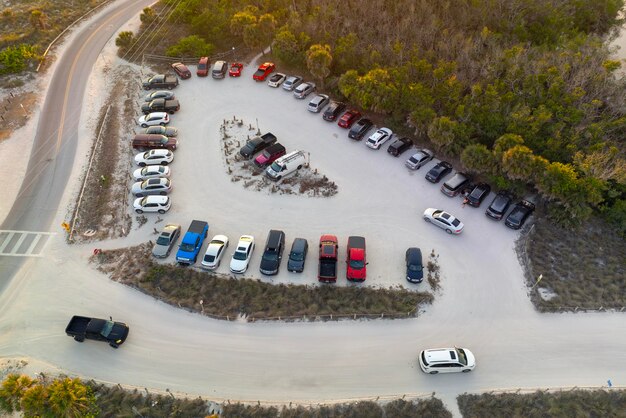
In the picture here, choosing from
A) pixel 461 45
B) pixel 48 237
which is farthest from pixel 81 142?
pixel 461 45

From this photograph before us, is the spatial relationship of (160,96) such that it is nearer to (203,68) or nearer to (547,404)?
(203,68)

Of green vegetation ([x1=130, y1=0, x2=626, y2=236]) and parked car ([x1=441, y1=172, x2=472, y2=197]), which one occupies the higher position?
green vegetation ([x1=130, y1=0, x2=626, y2=236])

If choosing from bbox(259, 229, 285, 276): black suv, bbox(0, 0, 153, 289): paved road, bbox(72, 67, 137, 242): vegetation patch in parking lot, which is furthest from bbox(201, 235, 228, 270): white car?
bbox(0, 0, 153, 289): paved road

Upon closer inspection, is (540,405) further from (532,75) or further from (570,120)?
(532,75)

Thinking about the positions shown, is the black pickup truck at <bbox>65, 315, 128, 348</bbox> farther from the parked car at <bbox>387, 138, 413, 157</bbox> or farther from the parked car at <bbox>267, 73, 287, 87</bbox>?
the parked car at <bbox>267, 73, 287, 87</bbox>

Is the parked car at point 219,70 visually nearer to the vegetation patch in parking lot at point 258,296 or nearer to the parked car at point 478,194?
the vegetation patch in parking lot at point 258,296

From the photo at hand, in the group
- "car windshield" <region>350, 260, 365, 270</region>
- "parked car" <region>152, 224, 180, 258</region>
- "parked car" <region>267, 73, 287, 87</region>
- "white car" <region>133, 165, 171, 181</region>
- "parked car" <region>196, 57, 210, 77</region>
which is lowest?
"parked car" <region>152, 224, 180, 258</region>
